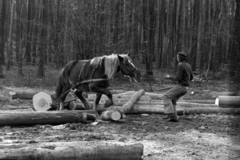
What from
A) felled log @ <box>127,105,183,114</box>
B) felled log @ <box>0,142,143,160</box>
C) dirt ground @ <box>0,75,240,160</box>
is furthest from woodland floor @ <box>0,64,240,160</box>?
felled log @ <box>0,142,143,160</box>

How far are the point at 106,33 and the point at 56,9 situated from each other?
735cm

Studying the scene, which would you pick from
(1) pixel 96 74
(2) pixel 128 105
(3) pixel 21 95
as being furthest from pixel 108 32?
(1) pixel 96 74

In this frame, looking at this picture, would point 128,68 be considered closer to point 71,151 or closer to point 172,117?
point 172,117

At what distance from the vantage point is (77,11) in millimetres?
18297

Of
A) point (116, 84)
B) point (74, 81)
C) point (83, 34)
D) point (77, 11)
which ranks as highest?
point (77, 11)

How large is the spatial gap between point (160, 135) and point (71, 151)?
300cm

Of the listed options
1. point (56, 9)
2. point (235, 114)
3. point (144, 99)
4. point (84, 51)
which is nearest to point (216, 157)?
point (235, 114)

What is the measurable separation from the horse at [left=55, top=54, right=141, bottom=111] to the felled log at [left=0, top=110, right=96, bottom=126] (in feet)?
3.13

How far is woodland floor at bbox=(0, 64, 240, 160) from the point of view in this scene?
19.9 feet

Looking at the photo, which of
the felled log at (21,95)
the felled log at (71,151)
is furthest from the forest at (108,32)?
the felled log at (71,151)

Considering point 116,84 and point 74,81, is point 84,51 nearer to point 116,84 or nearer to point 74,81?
point 116,84

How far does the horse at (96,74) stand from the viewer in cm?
899

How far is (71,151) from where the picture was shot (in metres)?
5.01

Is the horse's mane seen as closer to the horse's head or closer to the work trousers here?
the horse's head
